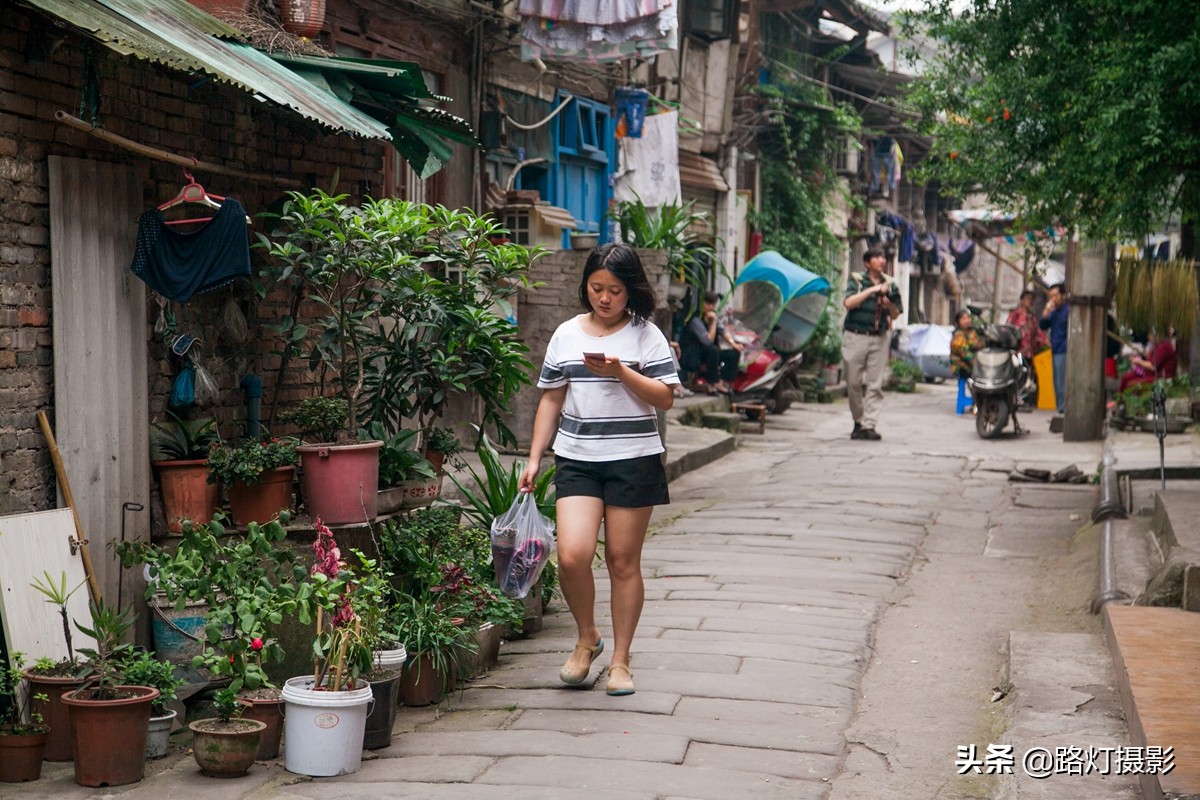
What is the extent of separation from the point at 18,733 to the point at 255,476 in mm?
1640

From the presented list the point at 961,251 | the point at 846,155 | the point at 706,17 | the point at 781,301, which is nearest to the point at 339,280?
the point at 781,301

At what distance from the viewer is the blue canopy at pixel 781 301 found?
1856 centimetres

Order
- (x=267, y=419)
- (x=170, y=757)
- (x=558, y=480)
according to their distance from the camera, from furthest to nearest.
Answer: (x=267, y=419) < (x=558, y=480) < (x=170, y=757)

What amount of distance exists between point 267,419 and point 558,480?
7.44ft

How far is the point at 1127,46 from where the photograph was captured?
8297 mm

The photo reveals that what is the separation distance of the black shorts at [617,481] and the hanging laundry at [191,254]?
69.4 inches

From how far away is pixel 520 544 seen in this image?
5844mm

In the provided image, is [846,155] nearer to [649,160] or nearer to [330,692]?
[649,160]

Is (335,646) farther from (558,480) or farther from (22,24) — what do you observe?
(22,24)

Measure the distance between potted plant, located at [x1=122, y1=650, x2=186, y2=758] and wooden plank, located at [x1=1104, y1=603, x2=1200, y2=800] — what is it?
3.41 m

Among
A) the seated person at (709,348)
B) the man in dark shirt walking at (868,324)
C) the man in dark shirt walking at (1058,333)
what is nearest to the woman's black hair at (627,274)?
the man in dark shirt walking at (868,324)

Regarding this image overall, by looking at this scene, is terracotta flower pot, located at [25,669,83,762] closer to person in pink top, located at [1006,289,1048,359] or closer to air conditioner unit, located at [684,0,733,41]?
air conditioner unit, located at [684,0,733,41]

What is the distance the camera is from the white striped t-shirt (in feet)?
18.1

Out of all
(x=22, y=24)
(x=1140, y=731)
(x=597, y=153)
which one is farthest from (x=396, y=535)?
(x=597, y=153)
